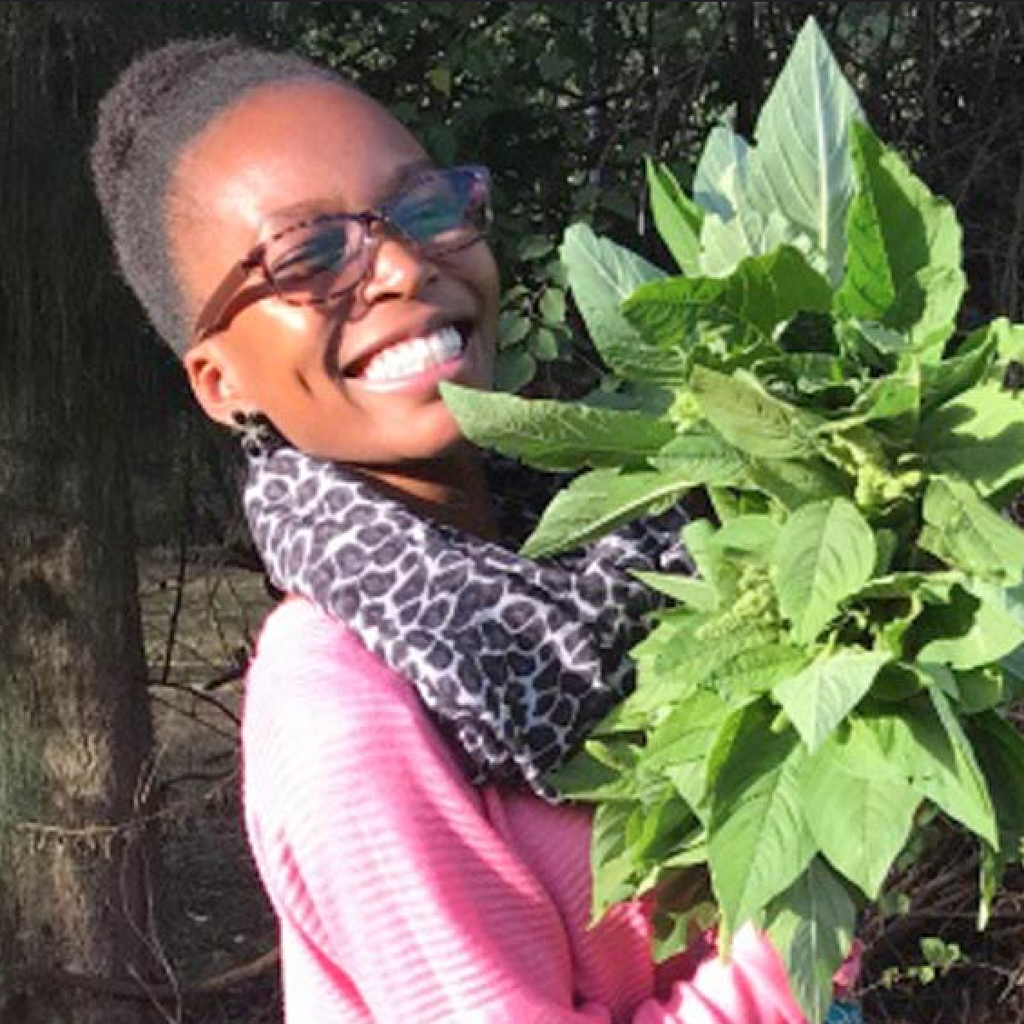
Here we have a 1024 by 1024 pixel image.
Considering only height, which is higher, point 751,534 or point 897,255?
point 897,255

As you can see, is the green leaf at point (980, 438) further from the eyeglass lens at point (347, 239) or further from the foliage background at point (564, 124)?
the foliage background at point (564, 124)

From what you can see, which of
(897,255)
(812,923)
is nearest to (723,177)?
(897,255)

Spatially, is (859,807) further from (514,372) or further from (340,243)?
(514,372)

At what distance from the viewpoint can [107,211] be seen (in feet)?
5.65

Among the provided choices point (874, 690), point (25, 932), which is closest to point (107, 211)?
point (874, 690)

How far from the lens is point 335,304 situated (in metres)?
1.50

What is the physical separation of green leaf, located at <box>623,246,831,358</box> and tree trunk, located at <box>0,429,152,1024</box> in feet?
7.94

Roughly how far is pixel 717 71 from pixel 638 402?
7.67 feet

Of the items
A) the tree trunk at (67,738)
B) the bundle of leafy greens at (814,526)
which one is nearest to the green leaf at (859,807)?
the bundle of leafy greens at (814,526)

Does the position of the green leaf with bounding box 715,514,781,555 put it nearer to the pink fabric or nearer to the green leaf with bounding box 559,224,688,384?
the green leaf with bounding box 559,224,688,384

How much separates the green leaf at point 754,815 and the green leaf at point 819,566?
10 centimetres

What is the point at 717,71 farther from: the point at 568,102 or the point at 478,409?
the point at 478,409

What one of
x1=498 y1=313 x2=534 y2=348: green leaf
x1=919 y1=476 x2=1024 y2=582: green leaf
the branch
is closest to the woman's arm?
x1=919 y1=476 x2=1024 y2=582: green leaf

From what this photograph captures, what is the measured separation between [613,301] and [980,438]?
0.28 m
